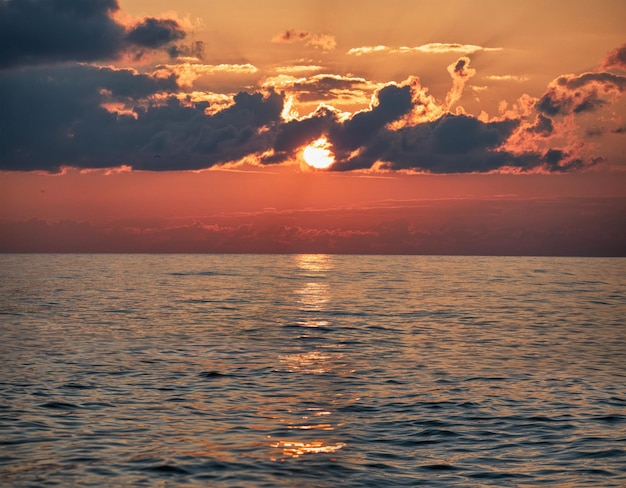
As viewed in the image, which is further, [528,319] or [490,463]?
[528,319]

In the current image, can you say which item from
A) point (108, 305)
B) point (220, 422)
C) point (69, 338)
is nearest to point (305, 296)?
point (108, 305)

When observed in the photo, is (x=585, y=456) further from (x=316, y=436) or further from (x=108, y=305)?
(x=108, y=305)

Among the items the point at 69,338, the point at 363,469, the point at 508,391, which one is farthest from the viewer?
the point at 69,338

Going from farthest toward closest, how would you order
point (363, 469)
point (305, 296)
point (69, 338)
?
point (305, 296)
point (69, 338)
point (363, 469)

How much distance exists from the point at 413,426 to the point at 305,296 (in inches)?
3014

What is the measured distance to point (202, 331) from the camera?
2138 inches

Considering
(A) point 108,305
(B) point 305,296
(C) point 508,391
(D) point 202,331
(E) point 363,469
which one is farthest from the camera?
(B) point 305,296

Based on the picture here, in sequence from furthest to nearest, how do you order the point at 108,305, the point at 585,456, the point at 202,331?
the point at 108,305 → the point at 202,331 → the point at 585,456

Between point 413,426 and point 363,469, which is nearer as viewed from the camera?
point 363,469

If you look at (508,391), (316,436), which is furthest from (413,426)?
(508,391)

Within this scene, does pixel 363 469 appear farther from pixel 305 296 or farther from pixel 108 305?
pixel 305 296

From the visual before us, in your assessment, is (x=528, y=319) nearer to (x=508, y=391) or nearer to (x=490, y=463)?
(x=508, y=391)

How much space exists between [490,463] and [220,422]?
8510 millimetres

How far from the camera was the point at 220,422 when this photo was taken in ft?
81.7
